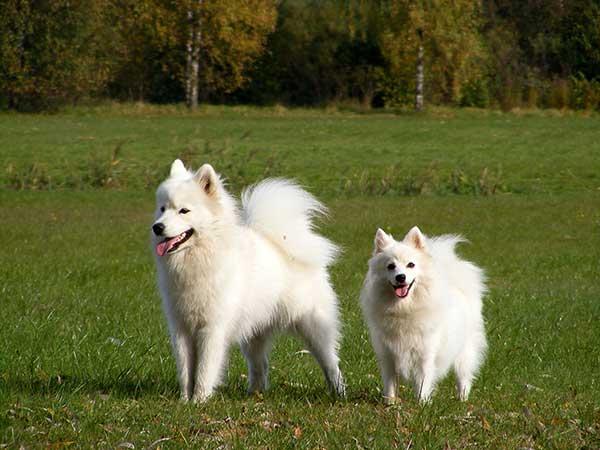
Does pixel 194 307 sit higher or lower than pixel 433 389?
higher

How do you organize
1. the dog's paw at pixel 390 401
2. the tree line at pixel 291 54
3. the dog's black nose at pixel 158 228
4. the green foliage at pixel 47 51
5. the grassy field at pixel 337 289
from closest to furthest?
the grassy field at pixel 337 289 < the dog's black nose at pixel 158 228 < the dog's paw at pixel 390 401 < the green foliage at pixel 47 51 < the tree line at pixel 291 54

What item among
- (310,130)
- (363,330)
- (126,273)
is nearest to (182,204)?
(363,330)

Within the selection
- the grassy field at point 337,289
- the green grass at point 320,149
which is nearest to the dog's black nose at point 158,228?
the grassy field at point 337,289

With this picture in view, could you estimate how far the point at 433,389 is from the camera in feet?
23.0

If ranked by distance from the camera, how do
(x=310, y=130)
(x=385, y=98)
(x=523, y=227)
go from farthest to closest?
(x=385, y=98)
(x=310, y=130)
(x=523, y=227)

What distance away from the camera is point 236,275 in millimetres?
6664

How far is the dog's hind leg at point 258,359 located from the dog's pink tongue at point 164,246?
1129mm

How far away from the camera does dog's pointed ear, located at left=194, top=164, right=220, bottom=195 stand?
6461 millimetres

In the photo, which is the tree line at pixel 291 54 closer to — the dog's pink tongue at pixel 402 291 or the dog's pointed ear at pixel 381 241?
the dog's pointed ear at pixel 381 241

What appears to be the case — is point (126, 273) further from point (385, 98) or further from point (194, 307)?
point (385, 98)

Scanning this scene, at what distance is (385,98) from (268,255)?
49.9 m

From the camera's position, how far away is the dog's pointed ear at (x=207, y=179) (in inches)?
254

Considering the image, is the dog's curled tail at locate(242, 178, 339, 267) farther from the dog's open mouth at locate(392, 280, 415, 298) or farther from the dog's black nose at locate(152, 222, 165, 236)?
the dog's black nose at locate(152, 222, 165, 236)

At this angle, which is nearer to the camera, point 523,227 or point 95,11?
point 523,227
